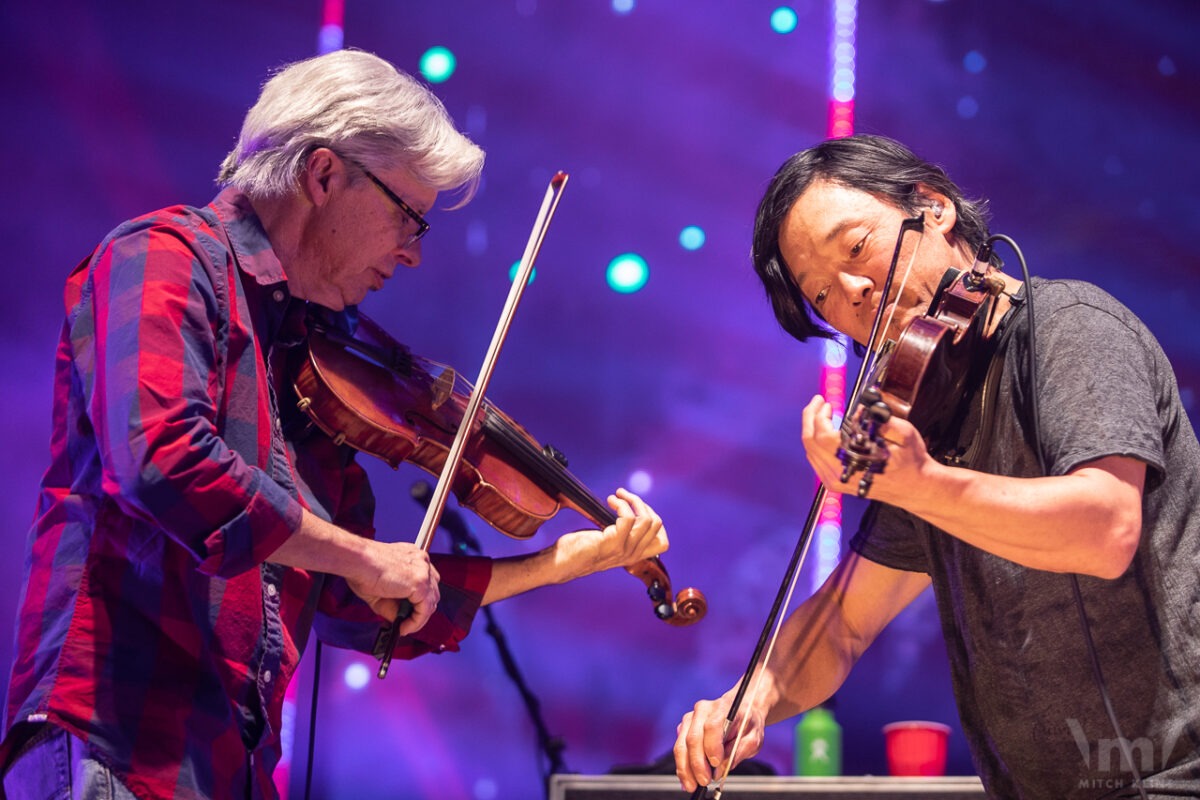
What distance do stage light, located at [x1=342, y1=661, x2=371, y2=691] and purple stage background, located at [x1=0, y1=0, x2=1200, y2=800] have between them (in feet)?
0.07

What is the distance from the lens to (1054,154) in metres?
3.35

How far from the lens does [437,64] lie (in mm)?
3201

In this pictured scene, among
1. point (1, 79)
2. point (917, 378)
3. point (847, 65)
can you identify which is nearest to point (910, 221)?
point (917, 378)

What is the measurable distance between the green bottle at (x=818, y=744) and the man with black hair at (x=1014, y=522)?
1044mm

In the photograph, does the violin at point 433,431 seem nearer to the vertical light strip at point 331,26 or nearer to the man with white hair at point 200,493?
the man with white hair at point 200,493

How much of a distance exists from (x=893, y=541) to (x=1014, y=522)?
604 millimetres

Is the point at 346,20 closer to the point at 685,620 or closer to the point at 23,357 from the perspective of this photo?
the point at 23,357

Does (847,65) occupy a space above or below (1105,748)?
above

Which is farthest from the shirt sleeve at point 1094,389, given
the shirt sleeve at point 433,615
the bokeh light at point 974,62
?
the bokeh light at point 974,62

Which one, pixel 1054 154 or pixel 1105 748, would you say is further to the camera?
pixel 1054 154

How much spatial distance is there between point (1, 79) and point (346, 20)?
963 millimetres

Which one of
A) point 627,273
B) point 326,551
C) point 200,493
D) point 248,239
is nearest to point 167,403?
point 200,493

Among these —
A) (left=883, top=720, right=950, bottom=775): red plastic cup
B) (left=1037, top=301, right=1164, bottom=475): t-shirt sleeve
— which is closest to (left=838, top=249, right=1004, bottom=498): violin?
(left=1037, top=301, right=1164, bottom=475): t-shirt sleeve

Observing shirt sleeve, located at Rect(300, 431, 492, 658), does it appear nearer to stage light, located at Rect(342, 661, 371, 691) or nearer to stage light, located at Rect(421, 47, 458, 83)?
stage light, located at Rect(342, 661, 371, 691)
